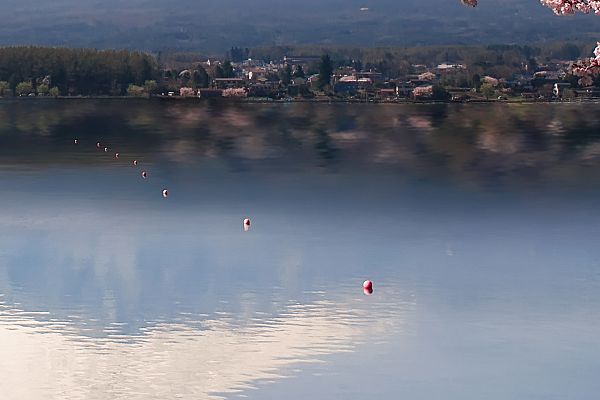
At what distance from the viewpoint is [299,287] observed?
5253cm

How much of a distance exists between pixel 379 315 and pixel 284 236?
2132cm

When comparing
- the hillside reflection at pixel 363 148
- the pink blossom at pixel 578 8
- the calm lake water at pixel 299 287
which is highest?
the pink blossom at pixel 578 8

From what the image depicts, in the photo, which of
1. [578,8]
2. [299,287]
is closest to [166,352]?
[299,287]

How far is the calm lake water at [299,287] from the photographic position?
38.8m

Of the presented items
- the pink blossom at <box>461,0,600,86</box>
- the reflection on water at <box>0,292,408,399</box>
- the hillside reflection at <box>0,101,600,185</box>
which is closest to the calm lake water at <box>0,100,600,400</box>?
the reflection on water at <box>0,292,408,399</box>

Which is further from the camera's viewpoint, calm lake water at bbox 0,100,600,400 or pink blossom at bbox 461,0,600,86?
calm lake water at bbox 0,100,600,400

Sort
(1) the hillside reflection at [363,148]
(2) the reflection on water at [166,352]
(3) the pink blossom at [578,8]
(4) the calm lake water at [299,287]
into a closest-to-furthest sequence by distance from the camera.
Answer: (3) the pink blossom at [578,8] → (2) the reflection on water at [166,352] → (4) the calm lake water at [299,287] → (1) the hillside reflection at [363,148]

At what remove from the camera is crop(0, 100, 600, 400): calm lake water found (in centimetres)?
3881

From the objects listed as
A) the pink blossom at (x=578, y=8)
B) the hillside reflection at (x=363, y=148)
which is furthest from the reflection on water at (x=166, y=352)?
the hillside reflection at (x=363, y=148)

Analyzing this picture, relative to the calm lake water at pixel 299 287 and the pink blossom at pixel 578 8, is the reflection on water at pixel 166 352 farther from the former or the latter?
the pink blossom at pixel 578 8

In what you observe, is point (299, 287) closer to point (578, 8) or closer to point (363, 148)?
point (578, 8)

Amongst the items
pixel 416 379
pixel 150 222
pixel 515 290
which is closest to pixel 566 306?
pixel 515 290

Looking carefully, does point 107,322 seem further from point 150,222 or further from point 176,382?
A: point 150,222

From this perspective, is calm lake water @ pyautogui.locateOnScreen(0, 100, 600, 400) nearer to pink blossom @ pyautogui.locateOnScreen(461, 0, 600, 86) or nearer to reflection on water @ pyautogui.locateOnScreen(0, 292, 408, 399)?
reflection on water @ pyautogui.locateOnScreen(0, 292, 408, 399)
